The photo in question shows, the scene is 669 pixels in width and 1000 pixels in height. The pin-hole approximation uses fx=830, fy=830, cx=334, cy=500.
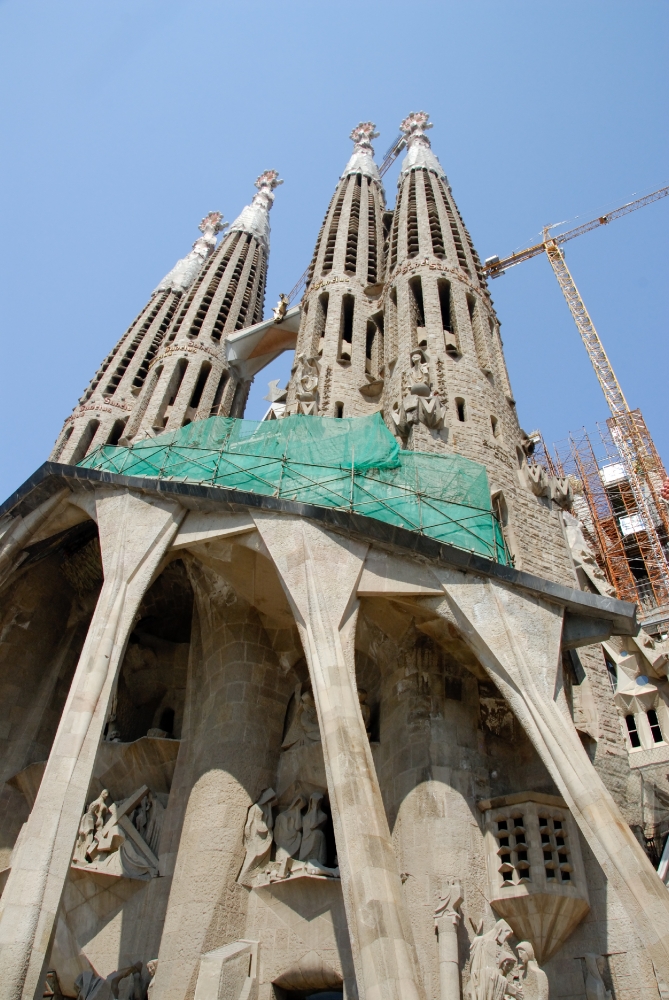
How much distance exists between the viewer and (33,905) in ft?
23.9

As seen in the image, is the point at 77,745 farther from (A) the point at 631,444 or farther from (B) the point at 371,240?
(A) the point at 631,444

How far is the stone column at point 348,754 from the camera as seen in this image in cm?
671

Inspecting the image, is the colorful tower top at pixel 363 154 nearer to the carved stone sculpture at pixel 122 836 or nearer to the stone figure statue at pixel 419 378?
the stone figure statue at pixel 419 378

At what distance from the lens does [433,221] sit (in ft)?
71.0

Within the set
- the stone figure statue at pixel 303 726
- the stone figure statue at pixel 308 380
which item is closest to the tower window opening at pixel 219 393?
the stone figure statue at pixel 308 380

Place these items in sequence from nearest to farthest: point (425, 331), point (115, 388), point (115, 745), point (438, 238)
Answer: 1. point (115, 745)
2. point (425, 331)
3. point (438, 238)
4. point (115, 388)

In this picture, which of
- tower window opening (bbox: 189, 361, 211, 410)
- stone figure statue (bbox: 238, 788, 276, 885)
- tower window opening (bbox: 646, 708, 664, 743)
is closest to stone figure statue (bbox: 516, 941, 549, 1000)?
stone figure statue (bbox: 238, 788, 276, 885)

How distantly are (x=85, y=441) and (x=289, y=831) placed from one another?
14.9 metres

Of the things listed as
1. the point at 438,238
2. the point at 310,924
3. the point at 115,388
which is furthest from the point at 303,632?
the point at 115,388

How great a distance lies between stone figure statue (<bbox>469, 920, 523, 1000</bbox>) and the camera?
283 inches

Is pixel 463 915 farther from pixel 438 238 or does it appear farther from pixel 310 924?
pixel 438 238

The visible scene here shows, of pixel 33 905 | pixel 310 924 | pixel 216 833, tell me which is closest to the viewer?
pixel 33 905

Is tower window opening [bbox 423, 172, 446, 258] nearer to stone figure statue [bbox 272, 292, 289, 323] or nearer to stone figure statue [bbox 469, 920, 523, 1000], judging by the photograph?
stone figure statue [bbox 272, 292, 289, 323]

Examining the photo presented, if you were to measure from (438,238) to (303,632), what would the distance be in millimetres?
14139
